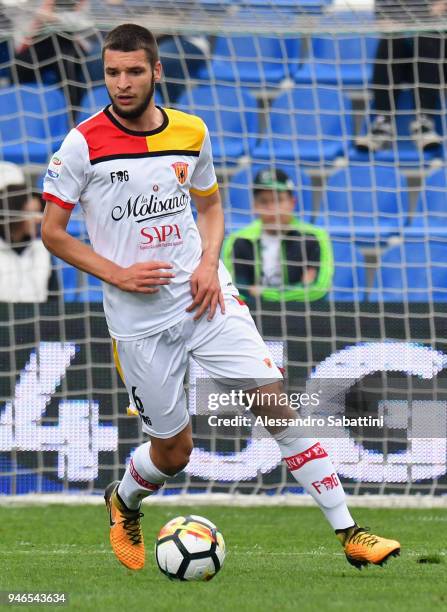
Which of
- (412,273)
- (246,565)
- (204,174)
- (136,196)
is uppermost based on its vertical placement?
(204,174)

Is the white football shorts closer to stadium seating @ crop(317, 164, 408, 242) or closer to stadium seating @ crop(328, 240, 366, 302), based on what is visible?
stadium seating @ crop(328, 240, 366, 302)

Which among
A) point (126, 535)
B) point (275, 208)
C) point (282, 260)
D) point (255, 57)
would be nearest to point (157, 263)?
point (126, 535)

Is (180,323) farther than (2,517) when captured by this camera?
No

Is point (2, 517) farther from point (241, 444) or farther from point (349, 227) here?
point (349, 227)

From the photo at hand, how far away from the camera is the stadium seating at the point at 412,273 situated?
1023 centimetres

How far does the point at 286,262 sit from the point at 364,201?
1477mm

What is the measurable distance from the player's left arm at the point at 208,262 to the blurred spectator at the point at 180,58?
5344 millimetres

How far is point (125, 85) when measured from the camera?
16.8 feet

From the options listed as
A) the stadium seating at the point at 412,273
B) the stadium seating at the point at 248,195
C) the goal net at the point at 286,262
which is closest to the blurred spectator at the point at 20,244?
the goal net at the point at 286,262

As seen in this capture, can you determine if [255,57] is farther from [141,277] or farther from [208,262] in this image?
[141,277]

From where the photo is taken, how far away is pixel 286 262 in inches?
400

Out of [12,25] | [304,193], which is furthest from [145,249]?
[304,193]

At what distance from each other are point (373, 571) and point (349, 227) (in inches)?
228

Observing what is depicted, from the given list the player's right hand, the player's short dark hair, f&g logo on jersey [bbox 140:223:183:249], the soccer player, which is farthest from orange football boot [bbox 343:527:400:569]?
the player's short dark hair
